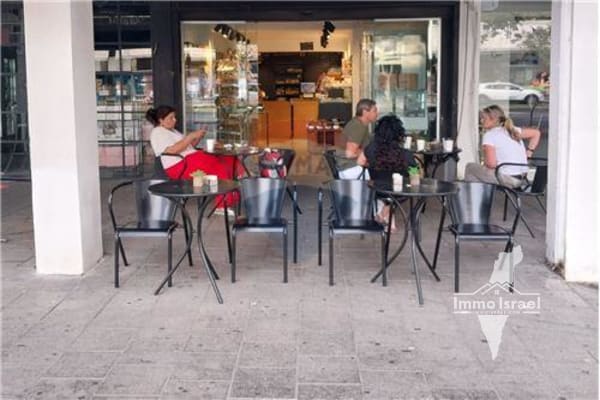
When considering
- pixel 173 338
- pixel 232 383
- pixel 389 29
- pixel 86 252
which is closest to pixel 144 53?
pixel 389 29

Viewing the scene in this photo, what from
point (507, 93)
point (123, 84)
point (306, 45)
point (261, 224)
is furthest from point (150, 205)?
point (306, 45)

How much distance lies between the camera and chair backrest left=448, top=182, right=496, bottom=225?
15.3ft

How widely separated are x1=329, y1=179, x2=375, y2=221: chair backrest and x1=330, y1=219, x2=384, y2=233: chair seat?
3cm

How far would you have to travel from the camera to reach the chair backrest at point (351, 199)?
15.6ft

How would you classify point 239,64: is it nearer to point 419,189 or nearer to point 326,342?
point 419,189

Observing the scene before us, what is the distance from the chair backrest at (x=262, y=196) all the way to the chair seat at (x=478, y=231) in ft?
3.84

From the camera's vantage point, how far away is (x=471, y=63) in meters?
9.16

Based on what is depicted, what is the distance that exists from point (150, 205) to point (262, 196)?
79 cm

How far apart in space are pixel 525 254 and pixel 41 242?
3.52m

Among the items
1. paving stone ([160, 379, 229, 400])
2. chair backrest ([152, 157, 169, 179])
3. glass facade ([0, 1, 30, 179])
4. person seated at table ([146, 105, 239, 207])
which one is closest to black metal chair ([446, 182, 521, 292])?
paving stone ([160, 379, 229, 400])

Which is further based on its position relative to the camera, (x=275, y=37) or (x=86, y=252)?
(x=275, y=37)

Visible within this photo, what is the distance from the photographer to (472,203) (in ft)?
15.4

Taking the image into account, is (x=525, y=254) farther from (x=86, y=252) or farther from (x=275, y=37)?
(x=275, y=37)

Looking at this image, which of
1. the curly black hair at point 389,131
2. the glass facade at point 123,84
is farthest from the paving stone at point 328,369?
the glass facade at point 123,84
